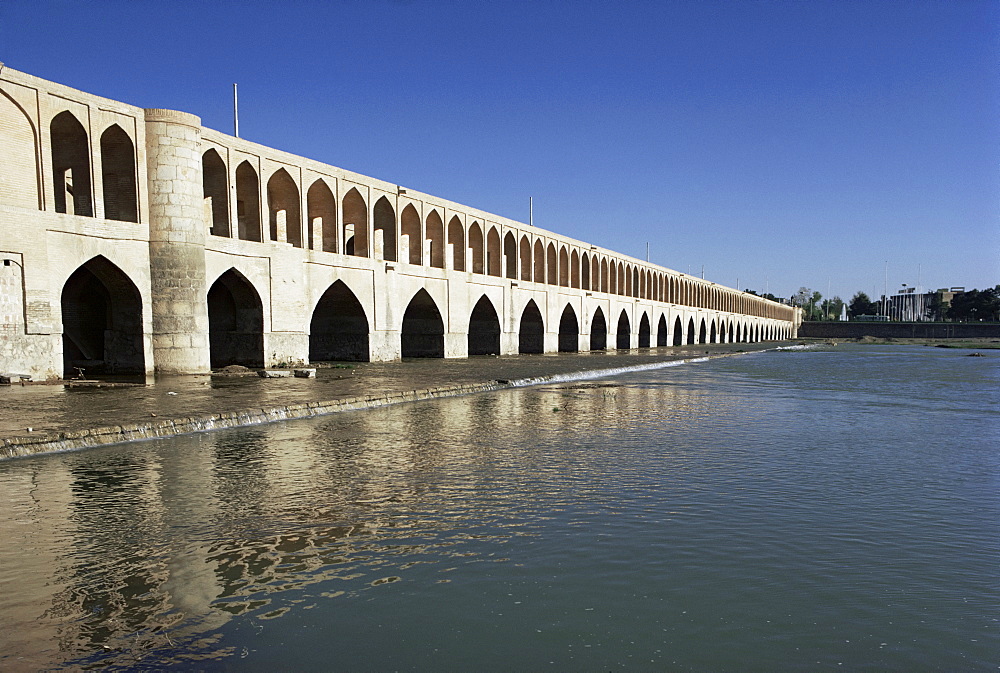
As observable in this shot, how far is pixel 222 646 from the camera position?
2750mm

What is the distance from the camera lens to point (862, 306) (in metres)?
127

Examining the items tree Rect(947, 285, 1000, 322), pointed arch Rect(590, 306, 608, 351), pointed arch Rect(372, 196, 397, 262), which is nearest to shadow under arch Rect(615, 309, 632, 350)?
pointed arch Rect(590, 306, 608, 351)

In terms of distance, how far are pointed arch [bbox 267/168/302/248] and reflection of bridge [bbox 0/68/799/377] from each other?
0.05 m

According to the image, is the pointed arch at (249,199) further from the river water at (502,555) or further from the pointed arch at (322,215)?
the river water at (502,555)

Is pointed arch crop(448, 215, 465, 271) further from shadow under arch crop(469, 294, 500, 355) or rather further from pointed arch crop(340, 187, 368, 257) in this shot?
pointed arch crop(340, 187, 368, 257)

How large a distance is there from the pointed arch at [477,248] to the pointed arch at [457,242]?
1.30m

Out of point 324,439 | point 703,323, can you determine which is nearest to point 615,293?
point 703,323

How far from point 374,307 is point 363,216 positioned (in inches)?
103

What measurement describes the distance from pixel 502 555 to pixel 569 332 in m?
31.8

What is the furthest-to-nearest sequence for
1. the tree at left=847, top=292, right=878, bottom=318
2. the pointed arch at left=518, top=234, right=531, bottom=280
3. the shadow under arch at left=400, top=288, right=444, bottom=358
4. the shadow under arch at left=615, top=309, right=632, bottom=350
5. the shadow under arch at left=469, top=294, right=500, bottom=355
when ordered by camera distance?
the tree at left=847, top=292, right=878, bottom=318 → the shadow under arch at left=615, top=309, right=632, bottom=350 → the pointed arch at left=518, top=234, right=531, bottom=280 → the shadow under arch at left=469, top=294, right=500, bottom=355 → the shadow under arch at left=400, top=288, right=444, bottom=358

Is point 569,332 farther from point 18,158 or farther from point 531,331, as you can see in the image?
point 18,158

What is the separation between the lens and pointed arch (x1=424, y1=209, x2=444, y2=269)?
2416cm

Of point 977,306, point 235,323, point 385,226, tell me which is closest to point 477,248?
point 385,226

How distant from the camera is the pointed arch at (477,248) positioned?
88.6 ft
